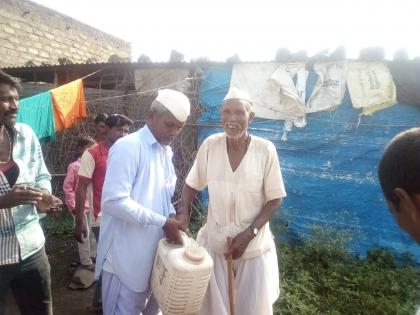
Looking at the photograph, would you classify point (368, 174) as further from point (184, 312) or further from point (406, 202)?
point (406, 202)

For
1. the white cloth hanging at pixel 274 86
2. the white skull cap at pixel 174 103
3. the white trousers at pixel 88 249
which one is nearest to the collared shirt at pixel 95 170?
the white trousers at pixel 88 249

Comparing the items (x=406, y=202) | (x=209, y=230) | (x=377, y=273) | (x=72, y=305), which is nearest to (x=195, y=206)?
(x=72, y=305)

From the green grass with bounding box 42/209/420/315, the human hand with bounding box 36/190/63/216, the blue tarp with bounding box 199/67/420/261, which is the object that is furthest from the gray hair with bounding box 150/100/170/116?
the blue tarp with bounding box 199/67/420/261

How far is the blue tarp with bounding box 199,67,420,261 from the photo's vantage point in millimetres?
5121

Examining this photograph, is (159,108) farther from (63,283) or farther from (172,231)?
(63,283)

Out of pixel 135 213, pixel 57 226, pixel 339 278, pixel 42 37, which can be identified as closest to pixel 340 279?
pixel 339 278

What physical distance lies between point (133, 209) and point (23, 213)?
2.50 ft

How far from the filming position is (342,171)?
5.36 meters

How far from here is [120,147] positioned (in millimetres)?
2045

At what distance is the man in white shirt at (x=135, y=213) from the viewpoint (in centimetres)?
197

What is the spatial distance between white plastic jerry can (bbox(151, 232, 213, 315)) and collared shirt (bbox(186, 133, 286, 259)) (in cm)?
57

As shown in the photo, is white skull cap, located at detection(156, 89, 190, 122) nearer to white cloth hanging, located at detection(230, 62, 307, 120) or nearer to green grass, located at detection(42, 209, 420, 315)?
green grass, located at detection(42, 209, 420, 315)

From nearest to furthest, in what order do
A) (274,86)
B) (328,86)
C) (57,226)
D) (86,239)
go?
(86,239) → (328,86) → (274,86) → (57,226)

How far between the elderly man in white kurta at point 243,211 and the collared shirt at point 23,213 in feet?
3.27
